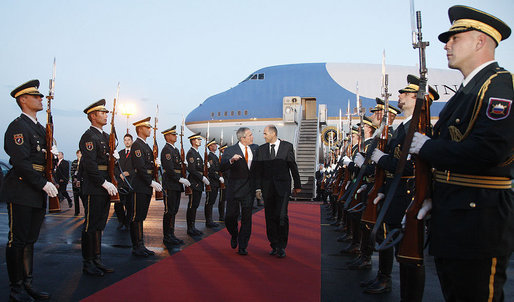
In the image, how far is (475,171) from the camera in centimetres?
211

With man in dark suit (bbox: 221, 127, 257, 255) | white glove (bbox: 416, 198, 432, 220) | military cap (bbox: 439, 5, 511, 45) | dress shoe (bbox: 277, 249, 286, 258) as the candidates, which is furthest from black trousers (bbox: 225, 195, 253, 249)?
military cap (bbox: 439, 5, 511, 45)

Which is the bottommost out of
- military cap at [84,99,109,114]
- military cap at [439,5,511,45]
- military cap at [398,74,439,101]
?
military cap at [84,99,109,114]

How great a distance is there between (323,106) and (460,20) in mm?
20231

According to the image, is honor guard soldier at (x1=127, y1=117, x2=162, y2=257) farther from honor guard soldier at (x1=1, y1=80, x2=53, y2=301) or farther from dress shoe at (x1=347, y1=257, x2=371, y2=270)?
dress shoe at (x1=347, y1=257, x2=371, y2=270)

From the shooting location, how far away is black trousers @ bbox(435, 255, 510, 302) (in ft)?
6.63

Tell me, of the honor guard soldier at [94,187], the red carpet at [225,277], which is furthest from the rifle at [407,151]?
the honor guard soldier at [94,187]

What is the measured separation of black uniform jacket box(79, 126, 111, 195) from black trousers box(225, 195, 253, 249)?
2021 millimetres

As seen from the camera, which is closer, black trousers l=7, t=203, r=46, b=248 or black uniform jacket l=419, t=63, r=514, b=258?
black uniform jacket l=419, t=63, r=514, b=258

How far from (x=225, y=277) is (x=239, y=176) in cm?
199

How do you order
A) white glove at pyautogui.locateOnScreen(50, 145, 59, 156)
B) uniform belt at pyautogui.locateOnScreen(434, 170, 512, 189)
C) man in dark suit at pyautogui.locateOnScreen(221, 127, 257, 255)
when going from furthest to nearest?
man in dark suit at pyautogui.locateOnScreen(221, 127, 257, 255)
white glove at pyautogui.locateOnScreen(50, 145, 59, 156)
uniform belt at pyautogui.locateOnScreen(434, 170, 512, 189)

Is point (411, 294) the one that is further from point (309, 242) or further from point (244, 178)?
point (309, 242)

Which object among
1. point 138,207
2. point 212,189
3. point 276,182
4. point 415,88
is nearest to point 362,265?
point 276,182

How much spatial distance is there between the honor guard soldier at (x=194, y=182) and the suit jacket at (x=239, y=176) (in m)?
1.90

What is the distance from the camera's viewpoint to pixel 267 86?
76.6ft
